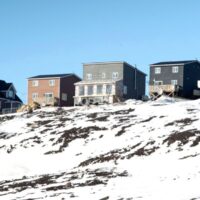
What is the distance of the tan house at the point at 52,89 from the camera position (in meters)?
88.4

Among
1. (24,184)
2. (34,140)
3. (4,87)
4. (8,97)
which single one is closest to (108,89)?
(8,97)

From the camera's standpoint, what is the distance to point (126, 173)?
28.2 meters

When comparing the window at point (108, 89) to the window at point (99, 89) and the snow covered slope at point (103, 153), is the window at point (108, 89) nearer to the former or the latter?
the window at point (99, 89)

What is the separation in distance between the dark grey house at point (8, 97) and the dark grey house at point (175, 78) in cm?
2805

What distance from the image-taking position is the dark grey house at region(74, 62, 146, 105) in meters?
83.2

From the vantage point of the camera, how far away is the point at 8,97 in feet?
313

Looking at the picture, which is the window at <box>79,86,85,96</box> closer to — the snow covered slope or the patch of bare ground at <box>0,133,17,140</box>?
the snow covered slope

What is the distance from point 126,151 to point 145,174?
10186 mm

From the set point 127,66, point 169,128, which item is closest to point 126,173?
point 169,128

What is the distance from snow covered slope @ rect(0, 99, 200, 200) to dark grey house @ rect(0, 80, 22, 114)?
26.0 meters

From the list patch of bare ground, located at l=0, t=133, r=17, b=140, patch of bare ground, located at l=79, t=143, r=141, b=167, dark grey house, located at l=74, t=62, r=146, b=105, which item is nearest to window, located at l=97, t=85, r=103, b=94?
dark grey house, located at l=74, t=62, r=146, b=105

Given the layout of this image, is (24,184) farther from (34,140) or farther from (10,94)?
(10,94)

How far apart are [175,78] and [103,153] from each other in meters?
47.4

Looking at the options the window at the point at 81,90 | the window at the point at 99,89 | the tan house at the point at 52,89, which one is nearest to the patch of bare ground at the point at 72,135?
the window at the point at 99,89
